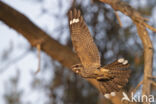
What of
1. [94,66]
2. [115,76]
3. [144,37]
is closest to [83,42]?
[94,66]

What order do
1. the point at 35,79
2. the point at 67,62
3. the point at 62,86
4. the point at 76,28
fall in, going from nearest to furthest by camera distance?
1. the point at 76,28
2. the point at 67,62
3. the point at 62,86
4. the point at 35,79

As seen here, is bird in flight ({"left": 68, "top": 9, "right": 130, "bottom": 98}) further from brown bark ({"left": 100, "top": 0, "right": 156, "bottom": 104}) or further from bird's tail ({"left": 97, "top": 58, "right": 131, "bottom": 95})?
brown bark ({"left": 100, "top": 0, "right": 156, "bottom": 104})

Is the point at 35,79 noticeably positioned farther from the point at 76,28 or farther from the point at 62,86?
the point at 76,28

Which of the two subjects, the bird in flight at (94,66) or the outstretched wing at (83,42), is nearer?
the bird in flight at (94,66)

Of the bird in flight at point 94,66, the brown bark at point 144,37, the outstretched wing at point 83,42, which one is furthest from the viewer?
Answer: the outstretched wing at point 83,42

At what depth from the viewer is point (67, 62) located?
11.0 feet

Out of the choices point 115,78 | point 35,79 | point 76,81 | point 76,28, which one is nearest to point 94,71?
point 115,78

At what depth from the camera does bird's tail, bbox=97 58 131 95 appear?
2203mm

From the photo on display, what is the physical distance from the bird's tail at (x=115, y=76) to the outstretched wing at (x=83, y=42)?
13 cm

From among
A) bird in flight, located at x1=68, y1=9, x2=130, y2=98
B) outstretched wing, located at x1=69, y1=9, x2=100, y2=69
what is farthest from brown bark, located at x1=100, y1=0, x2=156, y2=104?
outstretched wing, located at x1=69, y1=9, x2=100, y2=69

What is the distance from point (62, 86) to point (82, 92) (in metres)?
0.31

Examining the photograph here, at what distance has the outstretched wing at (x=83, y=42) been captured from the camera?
2.34 m

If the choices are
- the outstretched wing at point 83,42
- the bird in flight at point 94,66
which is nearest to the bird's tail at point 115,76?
the bird in flight at point 94,66

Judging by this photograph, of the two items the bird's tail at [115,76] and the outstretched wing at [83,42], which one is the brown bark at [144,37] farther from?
the outstretched wing at [83,42]
